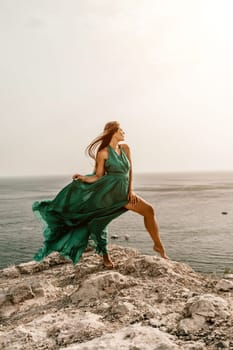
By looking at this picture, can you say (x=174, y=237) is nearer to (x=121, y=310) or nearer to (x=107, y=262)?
(x=107, y=262)

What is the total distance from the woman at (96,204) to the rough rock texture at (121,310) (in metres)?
0.64

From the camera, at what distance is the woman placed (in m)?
7.43

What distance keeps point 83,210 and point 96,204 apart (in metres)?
0.30

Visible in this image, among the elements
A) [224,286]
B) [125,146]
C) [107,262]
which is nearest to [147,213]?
[107,262]

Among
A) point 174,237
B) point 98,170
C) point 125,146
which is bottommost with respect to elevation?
point 174,237

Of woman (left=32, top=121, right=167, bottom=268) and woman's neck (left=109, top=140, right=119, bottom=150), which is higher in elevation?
woman's neck (left=109, top=140, right=119, bottom=150)

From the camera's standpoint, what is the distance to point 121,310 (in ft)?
17.0

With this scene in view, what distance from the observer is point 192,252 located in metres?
30.1

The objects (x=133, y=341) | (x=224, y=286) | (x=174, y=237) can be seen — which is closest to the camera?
(x=133, y=341)

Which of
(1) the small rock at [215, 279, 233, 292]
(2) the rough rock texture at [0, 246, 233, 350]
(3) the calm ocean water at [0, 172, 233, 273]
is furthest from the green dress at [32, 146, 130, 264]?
(3) the calm ocean water at [0, 172, 233, 273]

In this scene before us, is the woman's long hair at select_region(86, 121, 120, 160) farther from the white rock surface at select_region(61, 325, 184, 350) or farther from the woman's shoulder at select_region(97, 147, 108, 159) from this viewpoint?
the white rock surface at select_region(61, 325, 184, 350)

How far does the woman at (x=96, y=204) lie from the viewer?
743 cm

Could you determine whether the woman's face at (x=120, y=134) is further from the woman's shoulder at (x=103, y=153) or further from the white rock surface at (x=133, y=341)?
the white rock surface at (x=133, y=341)

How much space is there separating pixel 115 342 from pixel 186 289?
2.18 meters
